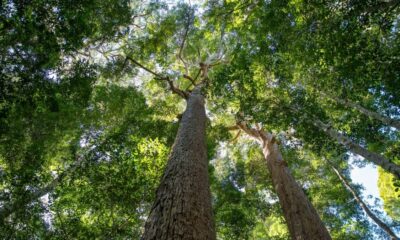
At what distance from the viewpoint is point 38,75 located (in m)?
7.27

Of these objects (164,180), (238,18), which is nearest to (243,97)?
(238,18)

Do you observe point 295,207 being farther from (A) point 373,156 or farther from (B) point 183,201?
(B) point 183,201

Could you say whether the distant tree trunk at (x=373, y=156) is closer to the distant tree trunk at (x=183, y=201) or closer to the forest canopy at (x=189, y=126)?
the forest canopy at (x=189, y=126)

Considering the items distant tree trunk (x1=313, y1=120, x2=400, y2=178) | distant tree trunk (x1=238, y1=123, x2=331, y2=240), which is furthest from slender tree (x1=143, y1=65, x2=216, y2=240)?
distant tree trunk (x1=313, y1=120, x2=400, y2=178)

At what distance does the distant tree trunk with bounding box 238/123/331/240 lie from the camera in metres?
5.82

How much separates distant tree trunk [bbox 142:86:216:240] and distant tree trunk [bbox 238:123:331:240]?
9.69 ft

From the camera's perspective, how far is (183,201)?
126 inches

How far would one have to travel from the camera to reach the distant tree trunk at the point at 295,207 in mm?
5824

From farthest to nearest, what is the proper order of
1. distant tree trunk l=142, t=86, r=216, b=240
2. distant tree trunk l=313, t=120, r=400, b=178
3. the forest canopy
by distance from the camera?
the forest canopy, distant tree trunk l=313, t=120, r=400, b=178, distant tree trunk l=142, t=86, r=216, b=240

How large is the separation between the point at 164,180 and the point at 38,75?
5602mm

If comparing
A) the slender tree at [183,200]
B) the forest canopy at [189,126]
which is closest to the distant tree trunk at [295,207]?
the forest canopy at [189,126]

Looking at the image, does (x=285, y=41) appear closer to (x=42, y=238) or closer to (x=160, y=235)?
(x=160, y=235)

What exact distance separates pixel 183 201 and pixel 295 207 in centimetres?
464

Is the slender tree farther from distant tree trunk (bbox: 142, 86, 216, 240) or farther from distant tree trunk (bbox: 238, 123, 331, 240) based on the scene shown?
distant tree trunk (bbox: 238, 123, 331, 240)
